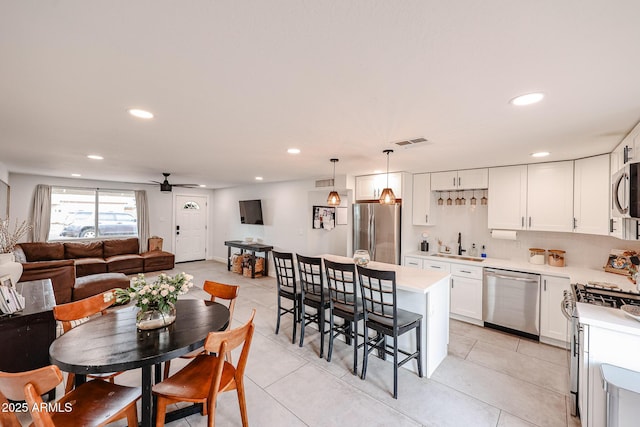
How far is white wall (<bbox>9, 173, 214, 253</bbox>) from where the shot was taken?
18.9 feet

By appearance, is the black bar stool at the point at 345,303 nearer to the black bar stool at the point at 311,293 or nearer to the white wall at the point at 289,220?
the black bar stool at the point at 311,293

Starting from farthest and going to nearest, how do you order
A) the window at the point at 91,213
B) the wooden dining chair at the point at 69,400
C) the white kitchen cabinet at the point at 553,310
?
the window at the point at 91,213 < the white kitchen cabinet at the point at 553,310 < the wooden dining chair at the point at 69,400

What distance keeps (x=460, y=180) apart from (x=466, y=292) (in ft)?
5.65

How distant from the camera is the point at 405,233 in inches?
180

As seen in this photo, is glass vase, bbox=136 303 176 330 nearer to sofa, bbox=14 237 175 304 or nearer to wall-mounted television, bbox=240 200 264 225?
sofa, bbox=14 237 175 304

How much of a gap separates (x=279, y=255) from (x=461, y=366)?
2328 mm

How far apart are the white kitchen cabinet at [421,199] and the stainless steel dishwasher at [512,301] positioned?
126 cm

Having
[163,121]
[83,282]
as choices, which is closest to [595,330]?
[163,121]

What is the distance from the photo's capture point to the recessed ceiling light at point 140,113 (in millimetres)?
1966

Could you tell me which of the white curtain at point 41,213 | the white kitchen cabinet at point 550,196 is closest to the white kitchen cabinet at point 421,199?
the white kitchen cabinet at point 550,196

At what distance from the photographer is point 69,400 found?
63.8 inches

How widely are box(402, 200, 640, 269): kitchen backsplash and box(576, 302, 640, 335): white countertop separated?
2115 mm

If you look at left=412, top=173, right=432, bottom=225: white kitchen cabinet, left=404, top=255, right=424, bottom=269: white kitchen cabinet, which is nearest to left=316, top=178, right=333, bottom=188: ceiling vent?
left=412, top=173, right=432, bottom=225: white kitchen cabinet

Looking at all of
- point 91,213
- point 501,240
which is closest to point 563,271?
point 501,240
